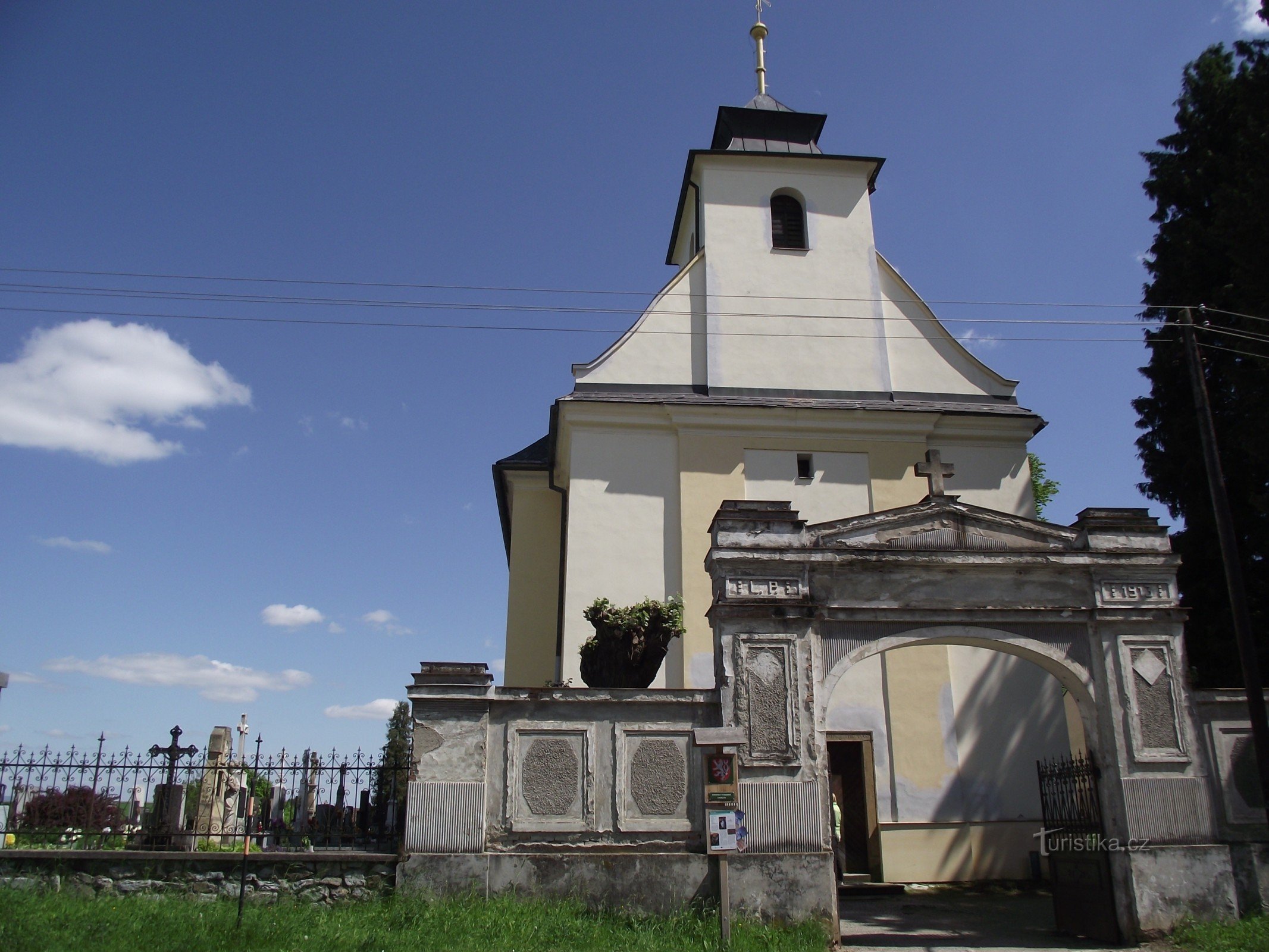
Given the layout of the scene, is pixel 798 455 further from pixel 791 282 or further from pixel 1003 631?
pixel 1003 631

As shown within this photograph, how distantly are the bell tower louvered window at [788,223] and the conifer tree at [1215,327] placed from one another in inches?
277

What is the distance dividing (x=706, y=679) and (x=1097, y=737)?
6.72m

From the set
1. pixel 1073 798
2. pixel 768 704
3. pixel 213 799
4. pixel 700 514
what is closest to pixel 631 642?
pixel 768 704

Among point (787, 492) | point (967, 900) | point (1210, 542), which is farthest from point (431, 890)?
point (1210, 542)

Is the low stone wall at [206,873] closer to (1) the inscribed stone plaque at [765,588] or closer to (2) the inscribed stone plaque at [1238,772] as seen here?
(1) the inscribed stone plaque at [765,588]

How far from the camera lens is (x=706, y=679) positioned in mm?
16812

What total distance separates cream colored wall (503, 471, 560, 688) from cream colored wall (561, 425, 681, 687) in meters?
3.33

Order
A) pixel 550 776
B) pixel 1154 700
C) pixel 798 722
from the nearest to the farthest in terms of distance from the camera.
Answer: pixel 550 776, pixel 798 722, pixel 1154 700

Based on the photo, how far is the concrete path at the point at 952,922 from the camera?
11.1 meters

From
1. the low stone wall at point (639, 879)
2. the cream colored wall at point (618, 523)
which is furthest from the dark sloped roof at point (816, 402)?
the low stone wall at point (639, 879)

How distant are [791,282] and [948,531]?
9833mm

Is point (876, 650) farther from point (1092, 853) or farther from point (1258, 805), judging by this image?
point (1258, 805)

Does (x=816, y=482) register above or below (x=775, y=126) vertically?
below

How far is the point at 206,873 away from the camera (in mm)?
10391
